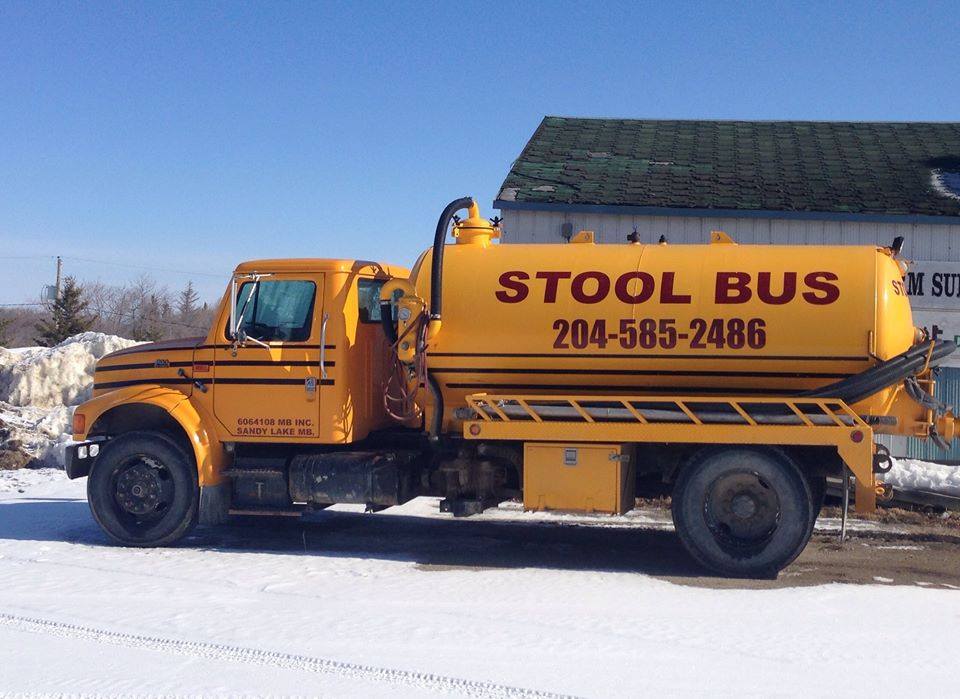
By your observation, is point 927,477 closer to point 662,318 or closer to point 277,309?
point 662,318

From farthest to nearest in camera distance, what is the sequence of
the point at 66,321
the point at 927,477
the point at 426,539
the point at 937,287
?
the point at 66,321 < the point at 937,287 < the point at 927,477 < the point at 426,539

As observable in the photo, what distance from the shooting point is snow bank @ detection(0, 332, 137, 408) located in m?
21.9

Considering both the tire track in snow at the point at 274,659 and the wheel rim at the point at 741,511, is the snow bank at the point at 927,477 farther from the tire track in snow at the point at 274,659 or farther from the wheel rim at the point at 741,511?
the tire track in snow at the point at 274,659

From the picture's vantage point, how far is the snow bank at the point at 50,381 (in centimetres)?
1819

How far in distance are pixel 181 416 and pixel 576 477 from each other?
11.9ft

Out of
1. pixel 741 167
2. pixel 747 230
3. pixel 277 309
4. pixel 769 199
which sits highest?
pixel 741 167

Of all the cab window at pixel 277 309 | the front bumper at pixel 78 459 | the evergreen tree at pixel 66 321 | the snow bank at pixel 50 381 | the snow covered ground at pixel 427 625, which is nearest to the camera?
the snow covered ground at pixel 427 625

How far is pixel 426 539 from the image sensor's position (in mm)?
10570

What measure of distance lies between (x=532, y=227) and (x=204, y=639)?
917 centimetres

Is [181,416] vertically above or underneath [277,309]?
underneath

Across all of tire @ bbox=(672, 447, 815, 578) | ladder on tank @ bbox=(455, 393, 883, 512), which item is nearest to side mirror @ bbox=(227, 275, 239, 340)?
ladder on tank @ bbox=(455, 393, 883, 512)

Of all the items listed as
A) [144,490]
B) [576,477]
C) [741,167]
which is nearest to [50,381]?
[144,490]

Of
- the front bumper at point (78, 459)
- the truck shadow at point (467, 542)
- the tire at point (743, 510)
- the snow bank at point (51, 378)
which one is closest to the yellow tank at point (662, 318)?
the tire at point (743, 510)

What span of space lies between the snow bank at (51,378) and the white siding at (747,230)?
36.4 ft
